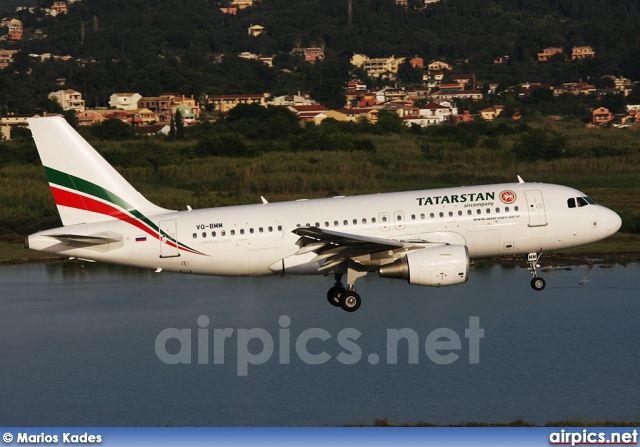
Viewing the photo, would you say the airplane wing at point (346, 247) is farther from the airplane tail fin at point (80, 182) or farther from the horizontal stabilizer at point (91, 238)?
the horizontal stabilizer at point (91, 238)

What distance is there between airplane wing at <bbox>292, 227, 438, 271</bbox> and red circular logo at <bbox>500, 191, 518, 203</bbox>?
3168 millimetres

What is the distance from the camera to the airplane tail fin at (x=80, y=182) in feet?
155

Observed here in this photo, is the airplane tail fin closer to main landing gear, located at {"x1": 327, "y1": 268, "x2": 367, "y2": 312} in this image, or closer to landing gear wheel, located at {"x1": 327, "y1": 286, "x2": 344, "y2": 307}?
landing gear wheel, located at {"x1": 327, "y1": 286, "x2": 344, "y2": 307}

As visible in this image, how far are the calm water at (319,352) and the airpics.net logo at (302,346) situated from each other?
0.73ft

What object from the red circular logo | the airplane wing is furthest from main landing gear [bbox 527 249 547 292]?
the airplane wing

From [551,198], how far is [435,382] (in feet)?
33.7

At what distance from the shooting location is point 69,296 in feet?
235

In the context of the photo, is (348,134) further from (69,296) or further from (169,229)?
(169,229)

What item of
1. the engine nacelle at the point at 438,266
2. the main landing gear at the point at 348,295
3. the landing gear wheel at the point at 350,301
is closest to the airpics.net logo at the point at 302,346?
the main landing gear at the point at 348,295

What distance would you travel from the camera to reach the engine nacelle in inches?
1770

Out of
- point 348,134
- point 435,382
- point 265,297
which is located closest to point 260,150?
point 348,134

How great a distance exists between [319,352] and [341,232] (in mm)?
13043

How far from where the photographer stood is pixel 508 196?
152ft

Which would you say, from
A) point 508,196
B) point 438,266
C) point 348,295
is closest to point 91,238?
point 348,295
